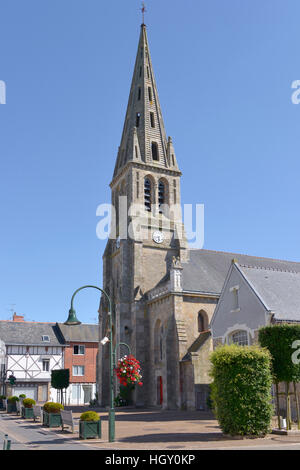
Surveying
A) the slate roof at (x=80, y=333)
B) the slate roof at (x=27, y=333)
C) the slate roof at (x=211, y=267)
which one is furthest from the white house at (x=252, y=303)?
the slate roof at (x=27, y=333)

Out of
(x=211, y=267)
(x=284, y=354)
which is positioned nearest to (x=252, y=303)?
(x=284, y=354)

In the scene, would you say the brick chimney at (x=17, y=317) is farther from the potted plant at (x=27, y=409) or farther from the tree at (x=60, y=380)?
the potted plant at (x=27, y=409)

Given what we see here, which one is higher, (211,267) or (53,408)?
(211,267)

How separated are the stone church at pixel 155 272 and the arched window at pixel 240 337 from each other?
7.29 metres

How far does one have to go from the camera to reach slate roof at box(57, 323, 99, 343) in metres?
51.8

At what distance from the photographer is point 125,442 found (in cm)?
1517

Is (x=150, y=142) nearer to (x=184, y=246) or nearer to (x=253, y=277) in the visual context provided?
(x=184, y=246)

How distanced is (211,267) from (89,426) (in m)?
26.8

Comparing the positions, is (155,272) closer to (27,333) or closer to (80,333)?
(80,333)

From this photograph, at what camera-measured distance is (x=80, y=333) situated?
2085 inches

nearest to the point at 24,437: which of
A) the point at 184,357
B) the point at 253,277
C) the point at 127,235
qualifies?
the point at 253,277

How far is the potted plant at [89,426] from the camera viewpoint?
16297 mm
